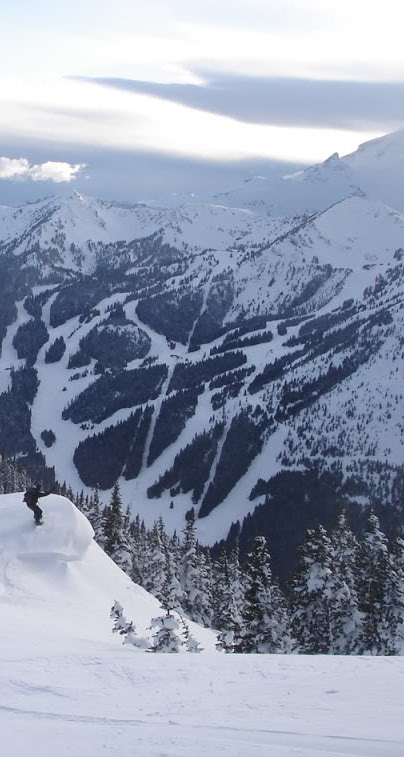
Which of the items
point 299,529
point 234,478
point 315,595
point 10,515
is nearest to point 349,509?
point 299,529

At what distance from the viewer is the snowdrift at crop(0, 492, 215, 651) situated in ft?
94.9

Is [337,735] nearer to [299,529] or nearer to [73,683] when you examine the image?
[73,683]

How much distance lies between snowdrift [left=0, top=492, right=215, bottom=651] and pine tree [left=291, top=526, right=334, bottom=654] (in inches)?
379

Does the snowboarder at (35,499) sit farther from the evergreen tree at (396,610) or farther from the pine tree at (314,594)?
the evergreen tree at (396,610)

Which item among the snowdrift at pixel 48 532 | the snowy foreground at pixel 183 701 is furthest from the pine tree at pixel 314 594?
the snowy foreground at pixel 183 701

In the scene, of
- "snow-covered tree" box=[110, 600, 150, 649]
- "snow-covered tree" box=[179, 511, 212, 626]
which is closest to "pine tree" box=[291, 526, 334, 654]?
"snow-covered tree" box=[110, 600, 150, 649]

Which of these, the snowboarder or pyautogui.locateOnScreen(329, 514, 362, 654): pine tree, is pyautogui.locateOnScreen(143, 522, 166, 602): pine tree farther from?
the snowboarder

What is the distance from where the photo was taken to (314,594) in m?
44.8

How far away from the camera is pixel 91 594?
34500 millimetres

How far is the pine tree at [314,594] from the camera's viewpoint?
4381 cm

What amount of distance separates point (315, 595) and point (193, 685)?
29006mm

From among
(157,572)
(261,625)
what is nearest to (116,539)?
(157,572)

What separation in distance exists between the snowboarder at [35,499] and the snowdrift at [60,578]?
0.42m

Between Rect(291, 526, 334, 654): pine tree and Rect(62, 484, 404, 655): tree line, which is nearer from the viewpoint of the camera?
Rect(62, 484, 404, 655): tree line
